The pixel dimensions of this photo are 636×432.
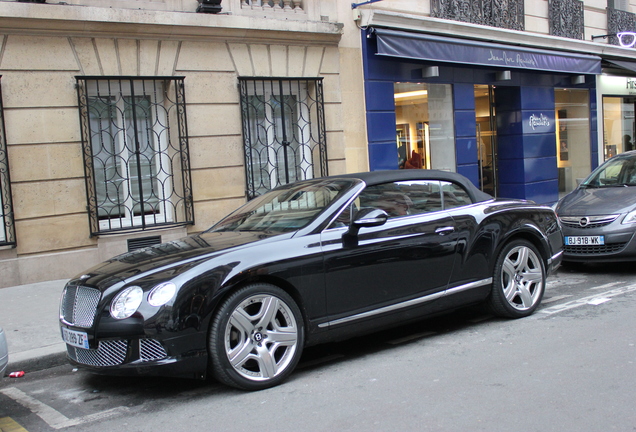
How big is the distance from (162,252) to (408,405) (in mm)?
2196

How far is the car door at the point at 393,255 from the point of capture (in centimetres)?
514

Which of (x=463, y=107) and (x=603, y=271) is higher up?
(x=463, y=107)

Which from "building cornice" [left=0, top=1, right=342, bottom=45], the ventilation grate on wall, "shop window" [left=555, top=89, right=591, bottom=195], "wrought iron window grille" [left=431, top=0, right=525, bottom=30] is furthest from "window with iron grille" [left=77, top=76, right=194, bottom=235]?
"shop window" [left=555, top=89, right=591, bottom=195]

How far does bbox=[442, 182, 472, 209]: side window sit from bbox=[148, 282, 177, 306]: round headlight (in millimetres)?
2718

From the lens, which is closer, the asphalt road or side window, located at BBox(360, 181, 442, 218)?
the asphalt road

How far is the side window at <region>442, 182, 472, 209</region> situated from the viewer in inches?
240

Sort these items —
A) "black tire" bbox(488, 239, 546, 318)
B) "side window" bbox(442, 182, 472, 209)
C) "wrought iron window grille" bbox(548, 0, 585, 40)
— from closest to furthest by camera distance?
1. "side window" bbox(442, 182, 472, 209)
2. "black tire" bbox(488, 239, 546, 318)
3. "wrought iron window grille" bbox(548, 0, 585, 40)

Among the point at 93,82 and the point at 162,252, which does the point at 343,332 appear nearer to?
the point at 162,252

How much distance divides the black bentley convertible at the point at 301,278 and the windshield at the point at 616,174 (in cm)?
Answer: 369

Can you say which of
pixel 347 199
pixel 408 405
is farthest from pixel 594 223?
pixel 408 405

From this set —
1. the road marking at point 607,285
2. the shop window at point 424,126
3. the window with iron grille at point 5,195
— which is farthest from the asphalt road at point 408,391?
the shop window at point 424,126

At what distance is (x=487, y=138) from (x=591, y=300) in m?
10.3

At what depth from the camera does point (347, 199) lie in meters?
5.41

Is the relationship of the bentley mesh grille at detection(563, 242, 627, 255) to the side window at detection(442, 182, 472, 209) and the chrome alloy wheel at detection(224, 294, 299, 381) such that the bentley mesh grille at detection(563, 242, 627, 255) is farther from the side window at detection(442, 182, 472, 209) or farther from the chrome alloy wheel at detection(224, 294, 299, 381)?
the chrome alloy wheel at detection(224, 294, 299, 381)
